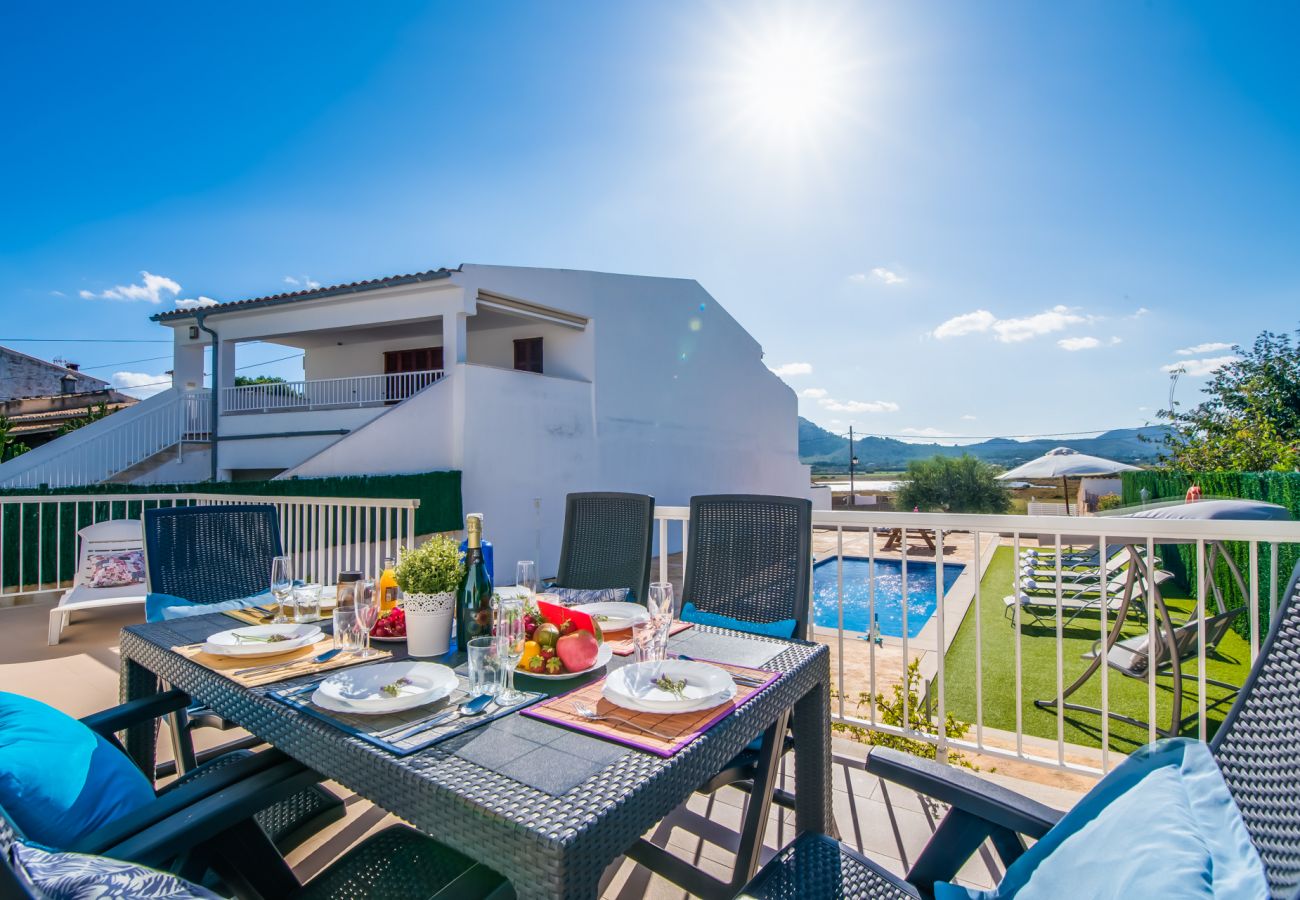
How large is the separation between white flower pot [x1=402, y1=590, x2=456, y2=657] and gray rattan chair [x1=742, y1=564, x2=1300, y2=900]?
92cm

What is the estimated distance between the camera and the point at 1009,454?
5269cm

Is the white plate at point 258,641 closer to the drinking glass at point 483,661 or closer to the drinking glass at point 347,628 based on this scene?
the drinking glass at point 347,628

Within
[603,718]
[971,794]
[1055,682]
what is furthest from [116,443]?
→ [1055,682]

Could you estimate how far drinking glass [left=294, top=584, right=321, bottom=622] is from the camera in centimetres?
183

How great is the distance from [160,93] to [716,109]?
24.0ft

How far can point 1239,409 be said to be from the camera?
1379cm

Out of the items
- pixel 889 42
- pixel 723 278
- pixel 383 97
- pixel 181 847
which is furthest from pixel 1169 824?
pixel 723 278

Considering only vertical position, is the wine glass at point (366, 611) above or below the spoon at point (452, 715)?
above

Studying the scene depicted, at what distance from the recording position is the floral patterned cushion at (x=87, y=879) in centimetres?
57

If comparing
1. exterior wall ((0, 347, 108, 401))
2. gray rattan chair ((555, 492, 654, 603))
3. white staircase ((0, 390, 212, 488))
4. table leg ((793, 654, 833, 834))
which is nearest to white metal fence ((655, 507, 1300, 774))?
gray rattan chair ((555, 492, 654, 603))

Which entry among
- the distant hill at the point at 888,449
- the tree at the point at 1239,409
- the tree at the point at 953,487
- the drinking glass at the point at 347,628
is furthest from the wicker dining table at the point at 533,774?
the distant hill at the point at 888,449

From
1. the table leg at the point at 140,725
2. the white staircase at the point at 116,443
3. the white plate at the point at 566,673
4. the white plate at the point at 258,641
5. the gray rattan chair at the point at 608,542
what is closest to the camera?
the white plate at the point at 566,673

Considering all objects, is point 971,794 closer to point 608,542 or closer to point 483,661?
point 483,661

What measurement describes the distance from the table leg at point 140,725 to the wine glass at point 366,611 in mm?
793
